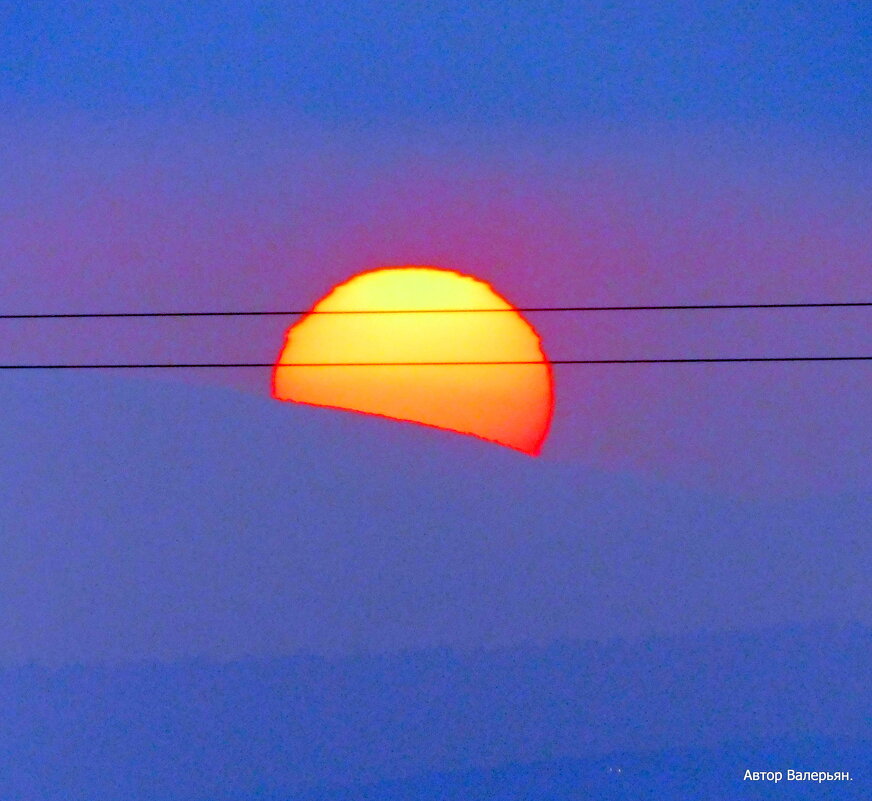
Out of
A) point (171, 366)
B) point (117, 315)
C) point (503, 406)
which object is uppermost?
point (117, 315)

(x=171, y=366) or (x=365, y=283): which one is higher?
(x=365, y=283)

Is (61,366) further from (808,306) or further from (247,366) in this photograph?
(808,306)

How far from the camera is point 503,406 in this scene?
1.72m

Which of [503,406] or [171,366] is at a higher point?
[171,366]

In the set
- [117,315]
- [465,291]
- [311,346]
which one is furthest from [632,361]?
[117,315]

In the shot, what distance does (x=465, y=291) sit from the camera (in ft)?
5.70

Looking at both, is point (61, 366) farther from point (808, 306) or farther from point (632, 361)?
point (808, 306)

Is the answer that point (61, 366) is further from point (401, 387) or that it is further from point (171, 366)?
point (401, 387)

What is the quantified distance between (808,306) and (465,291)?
77 centimetres

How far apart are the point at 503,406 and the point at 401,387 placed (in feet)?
0.76

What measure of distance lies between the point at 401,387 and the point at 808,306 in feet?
3.05

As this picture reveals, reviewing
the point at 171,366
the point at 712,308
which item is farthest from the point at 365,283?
the point at 712,308

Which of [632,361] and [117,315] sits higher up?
[117,315]

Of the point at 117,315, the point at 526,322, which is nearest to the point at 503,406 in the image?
the point at 526,322
